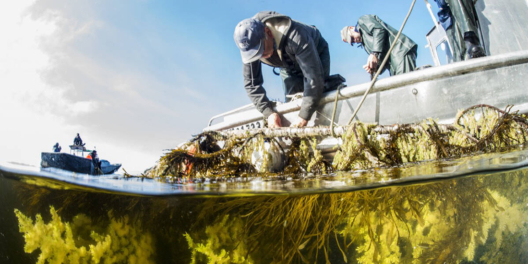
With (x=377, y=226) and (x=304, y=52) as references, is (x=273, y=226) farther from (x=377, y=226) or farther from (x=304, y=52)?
(x=304, y=52)

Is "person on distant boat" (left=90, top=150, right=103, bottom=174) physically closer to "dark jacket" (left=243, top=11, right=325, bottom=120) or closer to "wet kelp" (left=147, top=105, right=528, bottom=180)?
"wet kelp" (left=147, top=105, right=528, bottom=180)

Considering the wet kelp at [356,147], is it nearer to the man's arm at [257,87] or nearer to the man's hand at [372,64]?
the man's arm at [257,87]

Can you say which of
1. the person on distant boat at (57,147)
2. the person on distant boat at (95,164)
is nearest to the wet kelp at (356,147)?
the person on distant boat at (95,164)

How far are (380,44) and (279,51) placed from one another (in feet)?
6.62

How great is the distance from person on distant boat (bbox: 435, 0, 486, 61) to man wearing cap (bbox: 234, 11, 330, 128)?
84.3 inches

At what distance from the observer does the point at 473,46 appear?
4512 mm

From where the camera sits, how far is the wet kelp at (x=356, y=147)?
11.1ft

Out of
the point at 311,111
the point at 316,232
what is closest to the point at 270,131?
the point at 311,111

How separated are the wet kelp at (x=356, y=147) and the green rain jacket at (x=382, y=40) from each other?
2003 mm

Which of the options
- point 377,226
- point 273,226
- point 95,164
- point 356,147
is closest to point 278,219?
point 273,226

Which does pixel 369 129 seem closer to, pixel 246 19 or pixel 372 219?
pixel 372 219

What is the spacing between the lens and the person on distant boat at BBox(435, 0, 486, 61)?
4.55 m

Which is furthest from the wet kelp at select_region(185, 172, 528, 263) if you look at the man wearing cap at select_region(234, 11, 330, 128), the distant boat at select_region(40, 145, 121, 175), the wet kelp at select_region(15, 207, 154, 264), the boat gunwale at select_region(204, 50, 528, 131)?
the man wearing cap at select_region(234, 11, 330, 128)

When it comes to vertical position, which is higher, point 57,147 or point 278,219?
point 57,147
